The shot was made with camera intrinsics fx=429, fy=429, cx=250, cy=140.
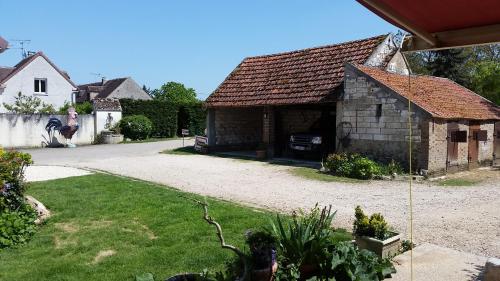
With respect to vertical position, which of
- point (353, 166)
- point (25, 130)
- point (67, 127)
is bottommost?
point (353, 166)

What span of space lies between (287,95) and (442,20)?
15.0 meters

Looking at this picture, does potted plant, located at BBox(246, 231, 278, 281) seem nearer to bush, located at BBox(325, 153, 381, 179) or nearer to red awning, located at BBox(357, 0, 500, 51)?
red awning, located at BBox(357, 0, 500, 51)

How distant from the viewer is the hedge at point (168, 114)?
30.5m

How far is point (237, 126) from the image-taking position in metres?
22.9

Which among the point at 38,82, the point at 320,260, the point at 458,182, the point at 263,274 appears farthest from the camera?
the point at 38,82

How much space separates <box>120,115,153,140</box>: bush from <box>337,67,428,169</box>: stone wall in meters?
16.6

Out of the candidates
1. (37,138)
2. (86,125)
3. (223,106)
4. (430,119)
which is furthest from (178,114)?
(430,119)

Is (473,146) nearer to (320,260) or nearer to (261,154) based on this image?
(261,154)

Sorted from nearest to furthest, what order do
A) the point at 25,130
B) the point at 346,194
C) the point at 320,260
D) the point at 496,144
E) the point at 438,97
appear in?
the point at 320,260
the point at 346,194
the point at 438,97
the point at 496,144
the point at 25,130

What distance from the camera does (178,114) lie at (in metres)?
33.9

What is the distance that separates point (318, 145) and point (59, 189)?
33.2ft

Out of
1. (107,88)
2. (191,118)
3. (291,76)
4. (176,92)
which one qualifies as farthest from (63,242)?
(176,92)

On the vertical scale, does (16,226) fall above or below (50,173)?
below

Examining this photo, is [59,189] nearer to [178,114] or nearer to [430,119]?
[430,119]
